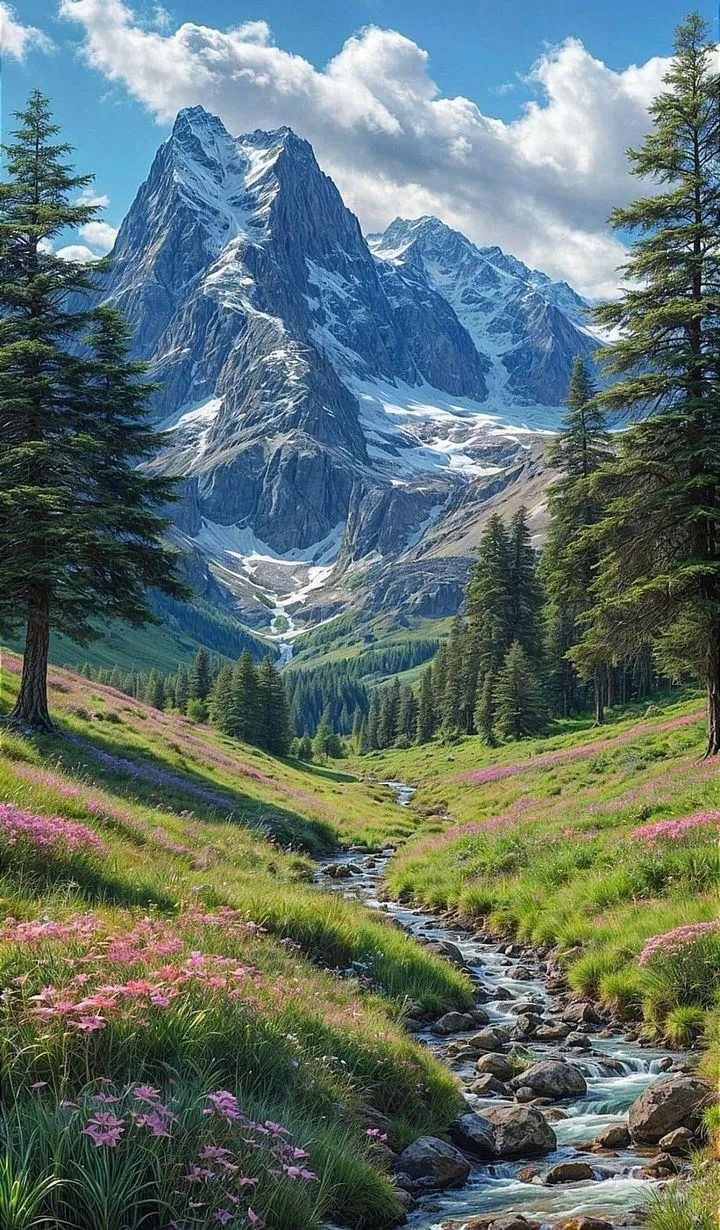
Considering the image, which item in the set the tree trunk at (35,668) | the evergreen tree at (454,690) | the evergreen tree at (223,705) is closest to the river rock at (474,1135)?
the tree trunk at (35,668)

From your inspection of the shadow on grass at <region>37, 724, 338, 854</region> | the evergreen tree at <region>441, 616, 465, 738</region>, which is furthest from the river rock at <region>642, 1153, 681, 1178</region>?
the evergreen tree at <region>441, 616, 465, 738</region>

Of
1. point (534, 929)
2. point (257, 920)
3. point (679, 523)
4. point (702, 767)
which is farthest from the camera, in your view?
point (679, 523)

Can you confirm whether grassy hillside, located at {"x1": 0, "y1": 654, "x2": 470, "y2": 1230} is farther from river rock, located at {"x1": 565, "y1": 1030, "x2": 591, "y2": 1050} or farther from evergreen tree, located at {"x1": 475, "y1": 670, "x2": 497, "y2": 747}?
evergreen tree, located at {"x1": 475, "y1": 670, "x2": 497, "y2": 747}

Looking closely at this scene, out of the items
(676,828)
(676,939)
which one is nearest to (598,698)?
(676,828)

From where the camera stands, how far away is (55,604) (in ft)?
82.8

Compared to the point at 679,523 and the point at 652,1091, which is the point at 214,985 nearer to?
the point at 652,1091

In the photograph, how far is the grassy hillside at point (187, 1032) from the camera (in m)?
3.97

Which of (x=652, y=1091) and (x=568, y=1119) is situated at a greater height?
(x=652, y=1091)

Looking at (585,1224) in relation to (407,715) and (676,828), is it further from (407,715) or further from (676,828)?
(407,715)

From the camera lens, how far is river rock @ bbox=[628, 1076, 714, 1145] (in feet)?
23.8

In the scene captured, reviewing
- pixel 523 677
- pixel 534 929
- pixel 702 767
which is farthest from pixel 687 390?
pixel 523 677

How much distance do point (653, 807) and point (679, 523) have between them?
8.48 m

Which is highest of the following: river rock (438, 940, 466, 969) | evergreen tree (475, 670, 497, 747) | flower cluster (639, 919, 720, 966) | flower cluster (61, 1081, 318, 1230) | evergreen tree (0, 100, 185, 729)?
evergreen tree (0, 100, 185, 729)

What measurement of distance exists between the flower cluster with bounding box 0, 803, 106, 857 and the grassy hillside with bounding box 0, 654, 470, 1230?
26 mm
